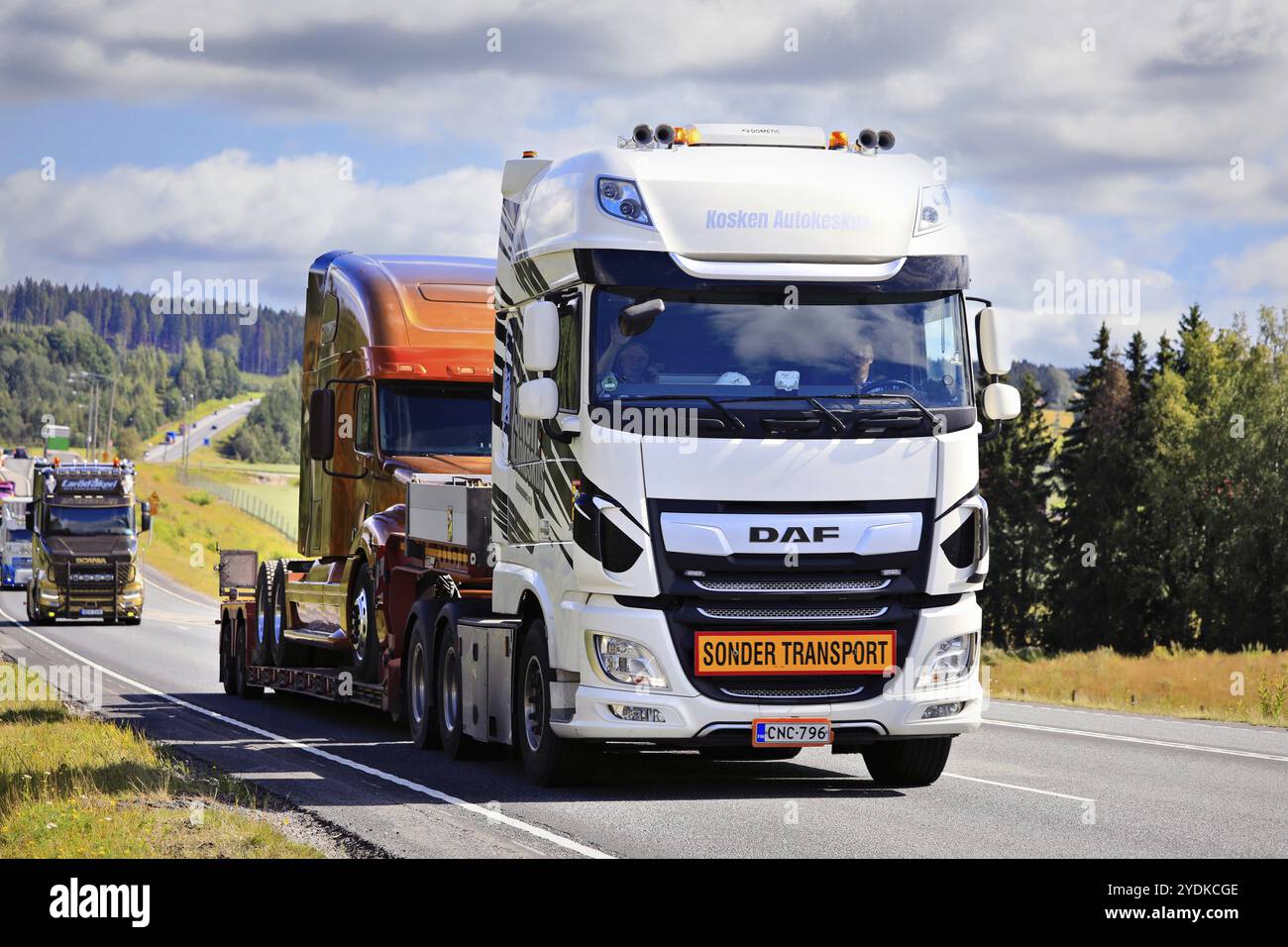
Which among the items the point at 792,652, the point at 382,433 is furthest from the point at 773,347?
the point at 382,433

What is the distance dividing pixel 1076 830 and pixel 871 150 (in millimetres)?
5018

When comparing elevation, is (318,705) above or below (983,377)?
below

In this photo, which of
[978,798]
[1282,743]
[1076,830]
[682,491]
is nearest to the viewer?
[1076,830]

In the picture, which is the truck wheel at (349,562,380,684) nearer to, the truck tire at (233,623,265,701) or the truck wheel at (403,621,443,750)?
the truck wheel at (403,621,443,750)

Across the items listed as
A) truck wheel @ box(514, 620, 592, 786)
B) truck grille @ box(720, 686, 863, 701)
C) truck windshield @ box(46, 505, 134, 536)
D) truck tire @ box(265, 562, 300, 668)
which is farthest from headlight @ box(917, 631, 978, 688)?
truck windshield @ box(46, 505, 134, 536)

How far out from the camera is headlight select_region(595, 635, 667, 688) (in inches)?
447

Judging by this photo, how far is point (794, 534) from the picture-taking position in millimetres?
11336

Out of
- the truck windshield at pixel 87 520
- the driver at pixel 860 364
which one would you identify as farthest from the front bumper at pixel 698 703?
the truck windshield at pixel 87 520

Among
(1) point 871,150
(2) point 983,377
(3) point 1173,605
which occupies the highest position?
(1) point 871,150

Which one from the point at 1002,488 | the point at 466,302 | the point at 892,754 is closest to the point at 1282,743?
the point at 892,754

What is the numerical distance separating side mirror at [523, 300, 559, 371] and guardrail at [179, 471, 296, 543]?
92.9m

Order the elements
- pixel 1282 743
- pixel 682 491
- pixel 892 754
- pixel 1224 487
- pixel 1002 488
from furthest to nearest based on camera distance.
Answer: pixel 1002 488 → pixel 1224 487 → pixel 1282 743 → pixel 892 754 → pixel 682 491

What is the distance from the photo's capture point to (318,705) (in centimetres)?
2156

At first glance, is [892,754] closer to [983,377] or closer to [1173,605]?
[983,377]
